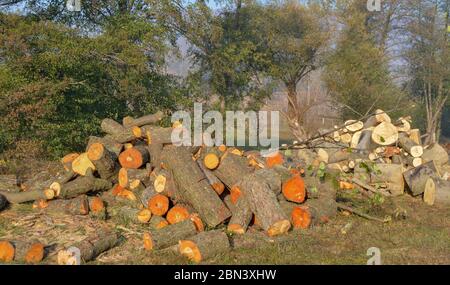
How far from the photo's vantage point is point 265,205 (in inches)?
301

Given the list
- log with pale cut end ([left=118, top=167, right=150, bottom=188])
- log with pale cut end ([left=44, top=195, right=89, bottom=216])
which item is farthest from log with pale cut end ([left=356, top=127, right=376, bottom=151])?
log with pale cut end ([left=44, top=195, right=89, bottom=216])

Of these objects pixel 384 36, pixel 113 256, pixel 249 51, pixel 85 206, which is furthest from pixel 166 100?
pixel 384 36

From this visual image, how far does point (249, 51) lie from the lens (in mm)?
21828

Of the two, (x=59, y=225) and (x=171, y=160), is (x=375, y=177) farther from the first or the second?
(x=59, y=225)

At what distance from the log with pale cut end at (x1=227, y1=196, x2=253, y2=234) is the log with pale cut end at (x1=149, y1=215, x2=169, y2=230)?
1052 mm

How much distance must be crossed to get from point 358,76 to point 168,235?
20.4 meters

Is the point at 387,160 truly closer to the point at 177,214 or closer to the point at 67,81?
the point at 177,214

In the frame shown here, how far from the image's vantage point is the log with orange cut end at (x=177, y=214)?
7.84 meters

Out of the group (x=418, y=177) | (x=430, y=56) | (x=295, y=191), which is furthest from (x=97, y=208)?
(x=430, y=56)

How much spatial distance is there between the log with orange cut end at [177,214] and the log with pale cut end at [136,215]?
346 mm

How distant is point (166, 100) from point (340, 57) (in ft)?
44.2

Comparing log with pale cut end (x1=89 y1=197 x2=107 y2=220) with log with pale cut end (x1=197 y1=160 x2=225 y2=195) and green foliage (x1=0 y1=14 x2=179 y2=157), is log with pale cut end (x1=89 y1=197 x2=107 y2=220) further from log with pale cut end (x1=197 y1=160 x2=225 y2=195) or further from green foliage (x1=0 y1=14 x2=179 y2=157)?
green foliage (x1=0 y1=14 x2=179 y2=157)

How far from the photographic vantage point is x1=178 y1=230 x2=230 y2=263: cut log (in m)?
6.46
